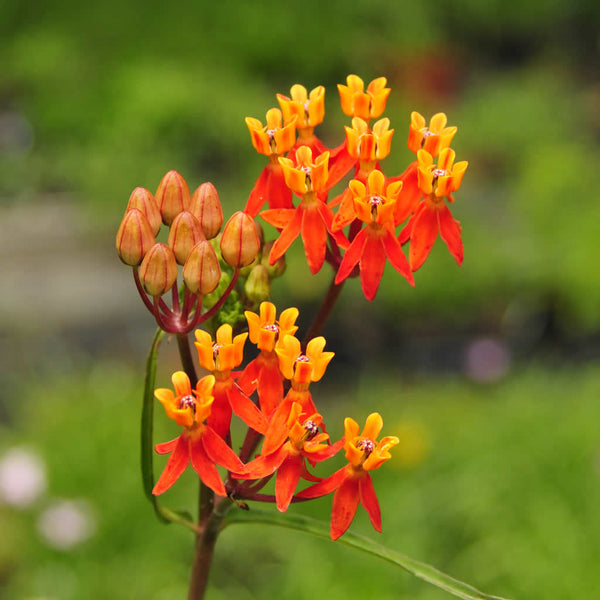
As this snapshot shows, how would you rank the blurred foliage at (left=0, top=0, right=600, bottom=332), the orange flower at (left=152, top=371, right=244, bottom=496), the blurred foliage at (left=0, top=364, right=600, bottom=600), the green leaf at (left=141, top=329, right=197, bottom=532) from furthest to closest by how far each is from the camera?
the blurred foliage at (left=0, top=0, right=600, bottom=332), the blurred foliage at (left=0, top=364, right=600, bottom=600), the green leaf at (left=141, top=329, right=197, bottom=532), the orange flower at (left=152, top=371, right=244, bottom=496)

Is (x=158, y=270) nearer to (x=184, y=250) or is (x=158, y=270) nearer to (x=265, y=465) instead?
(x=184, y=250)

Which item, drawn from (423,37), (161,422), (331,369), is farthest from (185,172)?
(423,37)

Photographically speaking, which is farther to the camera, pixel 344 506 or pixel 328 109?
pixel 328 109

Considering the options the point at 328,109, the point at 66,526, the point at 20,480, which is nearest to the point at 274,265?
the point at 66,526

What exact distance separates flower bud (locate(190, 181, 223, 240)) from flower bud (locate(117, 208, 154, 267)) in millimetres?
57

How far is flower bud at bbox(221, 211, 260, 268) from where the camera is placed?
80cm

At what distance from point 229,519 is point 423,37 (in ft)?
14.1

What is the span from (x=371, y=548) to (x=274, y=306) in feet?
0.80

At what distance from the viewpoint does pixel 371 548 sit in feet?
2.58

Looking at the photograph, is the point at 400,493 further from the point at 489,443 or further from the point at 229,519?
the point at 229,519

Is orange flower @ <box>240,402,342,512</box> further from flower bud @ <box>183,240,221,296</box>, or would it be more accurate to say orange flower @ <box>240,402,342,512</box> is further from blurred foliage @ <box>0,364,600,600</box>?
blurred foliage @ <box>0,364,600,600</box>

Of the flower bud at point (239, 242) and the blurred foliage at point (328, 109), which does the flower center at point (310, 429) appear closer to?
the flower bud at point (239, 242)

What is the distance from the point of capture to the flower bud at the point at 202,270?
0.78 metres

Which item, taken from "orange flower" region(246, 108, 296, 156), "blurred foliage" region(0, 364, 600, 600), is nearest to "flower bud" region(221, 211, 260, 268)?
"orange flower" region(246, 108, 296, 156)
